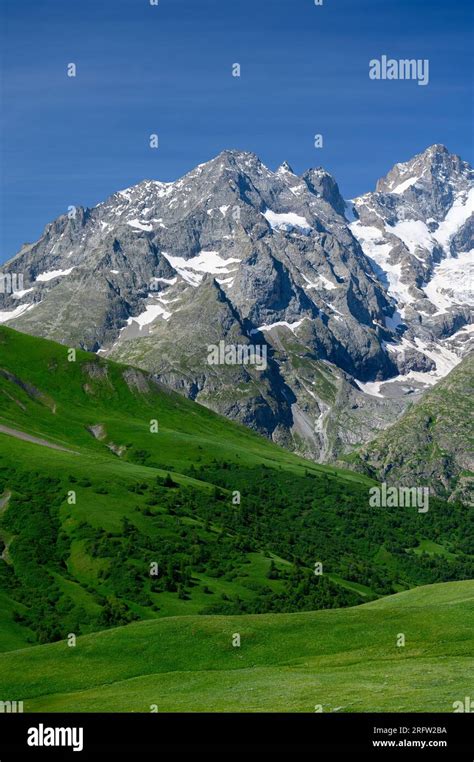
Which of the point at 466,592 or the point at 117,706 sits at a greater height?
the point at 466,592

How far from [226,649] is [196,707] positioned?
1699 cm

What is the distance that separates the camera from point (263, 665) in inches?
2596

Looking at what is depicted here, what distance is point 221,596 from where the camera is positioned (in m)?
150

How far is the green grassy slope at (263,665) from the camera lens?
52.2 m

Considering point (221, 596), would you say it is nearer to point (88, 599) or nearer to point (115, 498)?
point (88, 599)

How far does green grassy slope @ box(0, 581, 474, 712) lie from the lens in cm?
5216
